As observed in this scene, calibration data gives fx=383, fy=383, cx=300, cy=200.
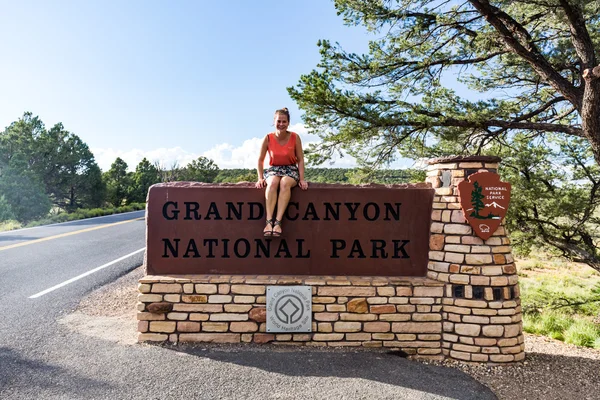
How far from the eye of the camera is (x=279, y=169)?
4.48 meters

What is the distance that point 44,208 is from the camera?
70.9 ft

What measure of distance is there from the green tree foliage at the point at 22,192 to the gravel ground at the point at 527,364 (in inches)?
728

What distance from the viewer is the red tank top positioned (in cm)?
445

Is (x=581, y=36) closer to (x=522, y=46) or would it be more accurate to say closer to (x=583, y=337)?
(x=522, y=46)

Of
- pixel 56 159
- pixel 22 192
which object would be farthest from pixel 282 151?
pixel 56 159

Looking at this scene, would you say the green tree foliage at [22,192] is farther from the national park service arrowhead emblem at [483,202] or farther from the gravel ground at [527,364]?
the national park service arrowhead emblem at [483,202]

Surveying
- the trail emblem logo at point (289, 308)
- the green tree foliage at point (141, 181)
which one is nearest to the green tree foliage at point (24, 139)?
the green tree foliage at point (141, 181)

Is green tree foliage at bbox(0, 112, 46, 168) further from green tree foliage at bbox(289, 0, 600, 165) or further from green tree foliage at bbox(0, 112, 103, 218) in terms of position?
green tree foliage at bbox(289, 0, 600, 165)

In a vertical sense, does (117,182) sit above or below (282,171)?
above

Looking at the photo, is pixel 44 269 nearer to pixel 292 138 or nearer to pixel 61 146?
pixel 292 138

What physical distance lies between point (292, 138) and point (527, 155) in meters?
7.10

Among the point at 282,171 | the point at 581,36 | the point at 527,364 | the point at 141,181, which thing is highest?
the point at 581,36

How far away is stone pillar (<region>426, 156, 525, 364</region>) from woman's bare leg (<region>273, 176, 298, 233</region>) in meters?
1.80

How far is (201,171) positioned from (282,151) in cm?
5281
